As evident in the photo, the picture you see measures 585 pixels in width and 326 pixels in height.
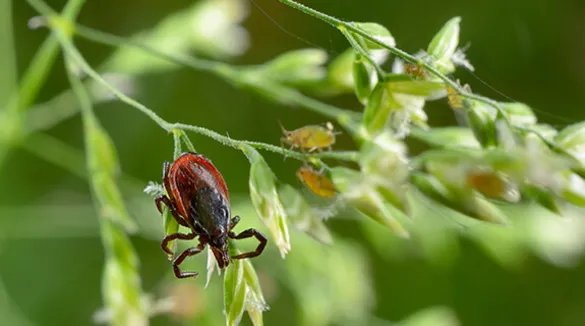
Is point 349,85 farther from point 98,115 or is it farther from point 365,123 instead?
point 98,115

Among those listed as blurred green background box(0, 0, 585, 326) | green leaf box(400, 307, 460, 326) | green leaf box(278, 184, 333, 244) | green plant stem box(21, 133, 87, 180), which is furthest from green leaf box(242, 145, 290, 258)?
green plant stem box(21, 133, 87, 180)

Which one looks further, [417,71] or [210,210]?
[210,210]

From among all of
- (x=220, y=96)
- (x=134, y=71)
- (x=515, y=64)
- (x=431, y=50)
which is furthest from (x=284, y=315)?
(x=431, y=50)

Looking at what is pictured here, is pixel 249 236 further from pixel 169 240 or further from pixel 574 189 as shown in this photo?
pixel 574 189

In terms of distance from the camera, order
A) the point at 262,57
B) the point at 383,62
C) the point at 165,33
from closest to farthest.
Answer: the point at 383,62
the point at 165,33
the point at 262,57

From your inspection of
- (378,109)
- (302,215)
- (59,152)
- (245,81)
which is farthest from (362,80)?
(59,152)

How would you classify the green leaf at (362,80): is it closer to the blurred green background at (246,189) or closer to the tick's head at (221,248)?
the tick's head at (221,248)
